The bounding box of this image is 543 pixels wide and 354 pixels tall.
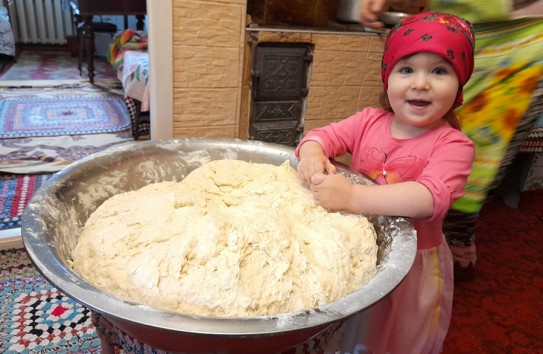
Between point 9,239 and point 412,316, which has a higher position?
point 412,316

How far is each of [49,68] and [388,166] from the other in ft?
15.2

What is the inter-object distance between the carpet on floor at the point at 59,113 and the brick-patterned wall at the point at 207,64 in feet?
4.46

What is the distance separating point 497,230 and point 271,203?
1.79m

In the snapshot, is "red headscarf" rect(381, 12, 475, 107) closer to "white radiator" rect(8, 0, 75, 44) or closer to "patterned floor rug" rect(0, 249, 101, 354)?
"patterned floor rug" rect(0, 249, 101, 354)

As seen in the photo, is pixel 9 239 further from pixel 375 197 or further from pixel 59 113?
pixel 59 113

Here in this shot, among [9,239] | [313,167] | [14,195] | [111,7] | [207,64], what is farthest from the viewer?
[111,7]

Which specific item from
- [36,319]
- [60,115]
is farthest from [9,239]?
[60,115]

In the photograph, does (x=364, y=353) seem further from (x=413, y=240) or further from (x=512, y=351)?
(x=512, y=351)

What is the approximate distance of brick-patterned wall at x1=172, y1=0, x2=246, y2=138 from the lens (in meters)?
1.57

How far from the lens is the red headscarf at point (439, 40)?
72cm

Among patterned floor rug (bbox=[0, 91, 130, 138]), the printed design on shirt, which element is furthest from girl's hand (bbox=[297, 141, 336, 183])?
patterned floor rug (bbox=[0, 91, 130, 138])

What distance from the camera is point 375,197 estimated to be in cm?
72

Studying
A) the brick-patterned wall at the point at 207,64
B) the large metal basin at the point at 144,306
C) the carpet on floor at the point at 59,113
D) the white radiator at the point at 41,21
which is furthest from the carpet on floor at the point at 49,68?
the large metal basin at the point at 144,306

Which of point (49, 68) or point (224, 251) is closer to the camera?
point (224, 251)
